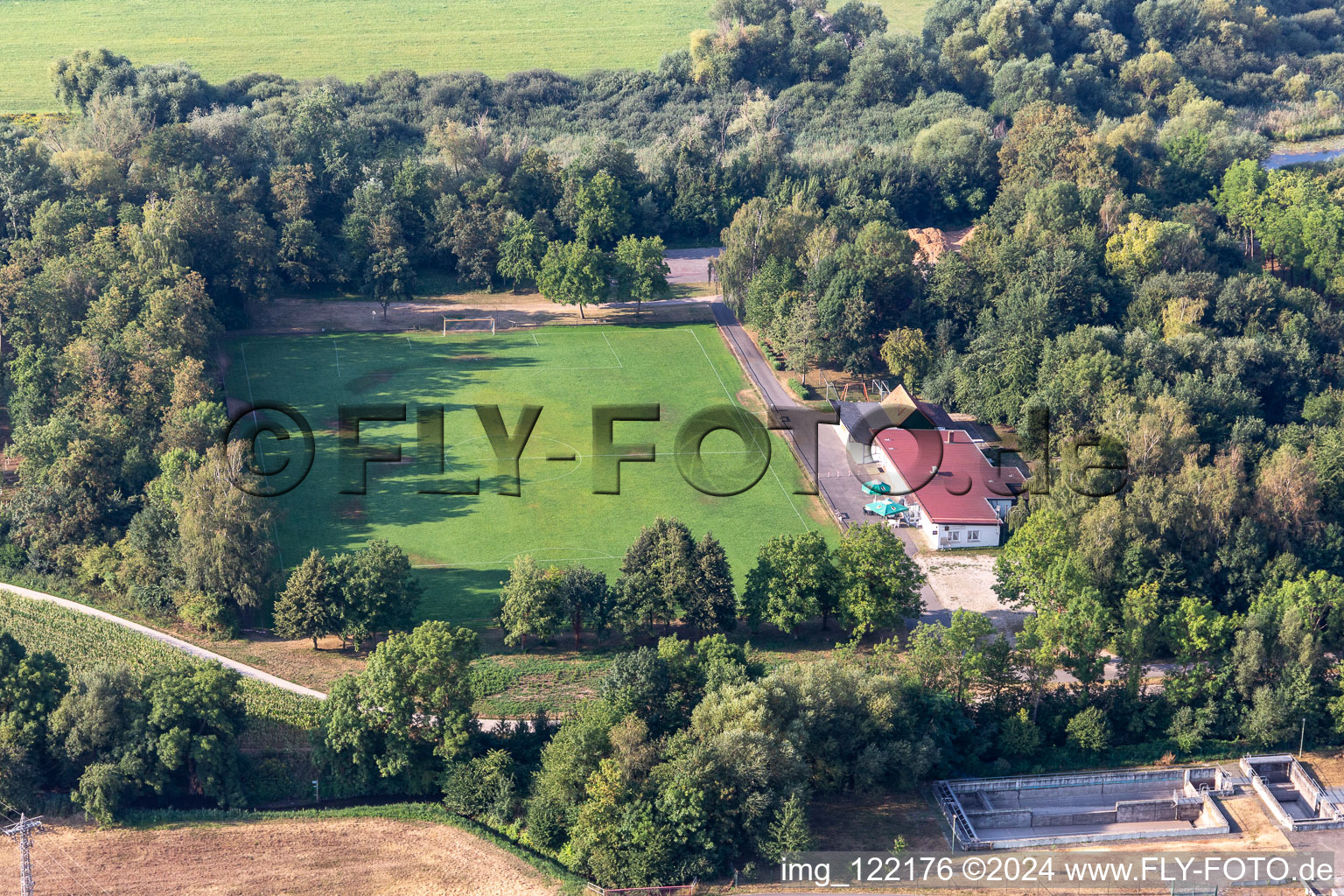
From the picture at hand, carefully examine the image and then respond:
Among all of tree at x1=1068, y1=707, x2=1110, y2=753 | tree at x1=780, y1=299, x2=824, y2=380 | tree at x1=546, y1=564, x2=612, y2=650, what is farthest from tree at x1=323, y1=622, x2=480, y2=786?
tree at x1=780, y1=299, x2=824, y2=380

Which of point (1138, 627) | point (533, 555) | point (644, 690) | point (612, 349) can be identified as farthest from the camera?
point (612, 349)

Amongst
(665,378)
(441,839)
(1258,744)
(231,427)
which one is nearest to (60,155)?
(231,427)

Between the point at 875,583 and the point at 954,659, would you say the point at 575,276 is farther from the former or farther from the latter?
the point at 954,659

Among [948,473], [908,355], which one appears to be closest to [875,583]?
[948,473]

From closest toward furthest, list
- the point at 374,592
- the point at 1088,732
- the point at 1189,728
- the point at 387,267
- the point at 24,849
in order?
the point at 24,849 < the point at 1088,732 < the point at 1189,728 < the point at 374,592 < the point at 387,267

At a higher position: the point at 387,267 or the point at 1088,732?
the point at 387,267

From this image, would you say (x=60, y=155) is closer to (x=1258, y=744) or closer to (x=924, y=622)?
(x=924, y=622)

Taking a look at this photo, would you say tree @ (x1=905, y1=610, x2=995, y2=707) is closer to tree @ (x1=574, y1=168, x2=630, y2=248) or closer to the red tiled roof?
the red tiled roof
